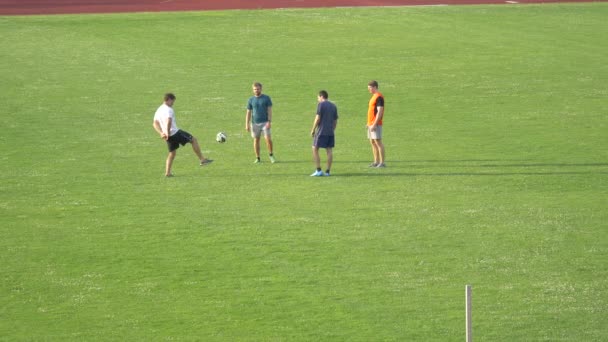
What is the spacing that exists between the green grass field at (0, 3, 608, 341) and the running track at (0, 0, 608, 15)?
18.1 ft

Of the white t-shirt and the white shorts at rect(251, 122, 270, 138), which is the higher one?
the white t-shirt

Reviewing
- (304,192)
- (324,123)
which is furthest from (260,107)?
(304,192)

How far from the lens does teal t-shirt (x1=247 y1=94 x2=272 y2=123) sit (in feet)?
85.4

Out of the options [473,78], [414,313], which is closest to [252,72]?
[473,78]

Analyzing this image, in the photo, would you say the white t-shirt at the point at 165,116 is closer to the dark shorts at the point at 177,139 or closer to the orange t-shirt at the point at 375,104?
the dark shorts at the point at 177,139

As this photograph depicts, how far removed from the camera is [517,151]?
2788 cm

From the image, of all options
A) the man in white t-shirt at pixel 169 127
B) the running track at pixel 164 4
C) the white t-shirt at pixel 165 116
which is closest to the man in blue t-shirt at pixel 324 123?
the man in white t-shirt at pixel 169 127

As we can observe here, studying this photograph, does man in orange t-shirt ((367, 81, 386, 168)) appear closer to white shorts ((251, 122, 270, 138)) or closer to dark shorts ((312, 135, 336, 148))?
dark shorts ((312, 135, 336, 148))

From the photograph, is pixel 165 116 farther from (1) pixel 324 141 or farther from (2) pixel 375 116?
(2) pixel 375 116

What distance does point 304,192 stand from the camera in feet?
78.2

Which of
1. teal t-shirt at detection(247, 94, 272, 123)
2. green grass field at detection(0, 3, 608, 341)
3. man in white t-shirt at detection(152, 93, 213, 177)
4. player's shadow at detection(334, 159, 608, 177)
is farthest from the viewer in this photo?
teal t-shirt at detection(247, 94, 272, 123)

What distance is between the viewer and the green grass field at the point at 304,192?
1664cm

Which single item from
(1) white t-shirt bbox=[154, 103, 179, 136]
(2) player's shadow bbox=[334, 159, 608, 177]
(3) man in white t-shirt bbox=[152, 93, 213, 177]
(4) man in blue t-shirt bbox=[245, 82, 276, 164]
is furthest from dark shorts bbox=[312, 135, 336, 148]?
(1) white t-shirt bbox=[154, 103, 179, 136]

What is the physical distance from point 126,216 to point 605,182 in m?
11.0
